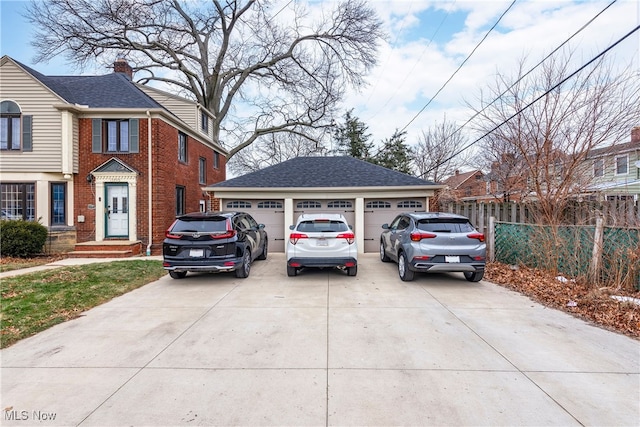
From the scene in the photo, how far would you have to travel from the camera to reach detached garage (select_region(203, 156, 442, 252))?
488 inches

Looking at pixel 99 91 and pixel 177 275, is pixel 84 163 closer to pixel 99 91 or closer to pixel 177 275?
pixel 99 91

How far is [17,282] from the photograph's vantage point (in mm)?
7035

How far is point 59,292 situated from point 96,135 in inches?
335

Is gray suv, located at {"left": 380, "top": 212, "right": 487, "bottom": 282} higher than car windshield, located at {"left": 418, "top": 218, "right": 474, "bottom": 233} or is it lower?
lower

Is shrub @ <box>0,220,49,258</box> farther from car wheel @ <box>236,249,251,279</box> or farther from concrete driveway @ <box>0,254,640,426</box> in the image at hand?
car wheel @ <box>236,249,251,279</box>

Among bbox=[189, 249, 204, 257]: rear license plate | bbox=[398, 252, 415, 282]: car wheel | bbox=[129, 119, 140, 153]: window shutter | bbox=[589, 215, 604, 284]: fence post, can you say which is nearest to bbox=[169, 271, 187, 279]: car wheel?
bbox=[189, 249, 204, 257]: rear license plate

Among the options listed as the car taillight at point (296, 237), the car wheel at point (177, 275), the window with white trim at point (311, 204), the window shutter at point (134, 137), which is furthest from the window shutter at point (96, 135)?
the car taillight at point (296, 237)

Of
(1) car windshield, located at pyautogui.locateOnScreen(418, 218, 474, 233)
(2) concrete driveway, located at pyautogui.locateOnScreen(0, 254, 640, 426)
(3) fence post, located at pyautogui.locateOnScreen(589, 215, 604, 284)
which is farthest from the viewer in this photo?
(1) car windshield, located at pyautogui.locateOnScreen(418, 218, 474, 233)

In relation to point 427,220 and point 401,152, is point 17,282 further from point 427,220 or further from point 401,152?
point 401,152

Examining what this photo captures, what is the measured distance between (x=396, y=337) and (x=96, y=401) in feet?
11.1

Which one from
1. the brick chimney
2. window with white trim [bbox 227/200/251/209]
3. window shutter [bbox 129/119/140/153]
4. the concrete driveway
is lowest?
the concrete driveway

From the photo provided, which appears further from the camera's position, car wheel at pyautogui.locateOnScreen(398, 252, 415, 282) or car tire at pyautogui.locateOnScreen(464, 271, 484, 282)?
car wheel at pyautogui.locateOnScreen(398, 252, 415, 282)

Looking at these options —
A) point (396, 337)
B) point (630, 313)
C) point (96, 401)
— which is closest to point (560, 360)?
point (396, 337)

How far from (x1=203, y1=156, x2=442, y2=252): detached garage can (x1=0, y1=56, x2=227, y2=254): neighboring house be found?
2599 mm
